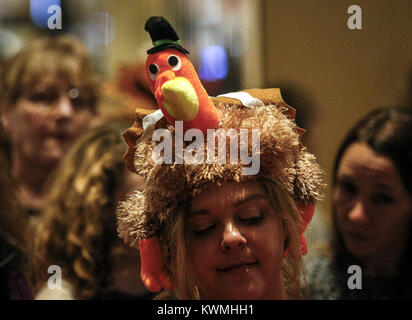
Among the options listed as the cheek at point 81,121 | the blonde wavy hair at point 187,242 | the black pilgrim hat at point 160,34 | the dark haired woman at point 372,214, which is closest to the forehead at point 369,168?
the dark haired woman at point 372,214

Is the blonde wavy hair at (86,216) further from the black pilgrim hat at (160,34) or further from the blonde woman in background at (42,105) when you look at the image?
the black pilgrim hat at (160,34)

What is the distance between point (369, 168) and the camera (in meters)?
1.04

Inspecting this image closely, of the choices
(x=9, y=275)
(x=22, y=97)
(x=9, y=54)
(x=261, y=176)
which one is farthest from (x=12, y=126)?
(x=261, y=176)

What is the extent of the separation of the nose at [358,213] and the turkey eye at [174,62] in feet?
1.57

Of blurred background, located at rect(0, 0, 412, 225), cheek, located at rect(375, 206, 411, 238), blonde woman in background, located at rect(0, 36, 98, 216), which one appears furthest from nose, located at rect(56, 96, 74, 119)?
cheek, located at rect(375, 206, 411, 238)

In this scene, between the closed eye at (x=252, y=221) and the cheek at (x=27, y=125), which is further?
the cheek at (x=27, y=125)

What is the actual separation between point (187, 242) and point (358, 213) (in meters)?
0.39

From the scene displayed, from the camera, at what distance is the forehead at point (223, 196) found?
791mm

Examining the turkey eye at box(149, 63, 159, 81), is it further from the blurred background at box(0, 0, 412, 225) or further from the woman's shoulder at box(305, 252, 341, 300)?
the woman's shoulder at box(305, 252, 341, 300)

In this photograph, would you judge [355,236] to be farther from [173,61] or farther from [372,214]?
[173,61]

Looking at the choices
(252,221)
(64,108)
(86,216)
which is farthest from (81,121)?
(252,221)

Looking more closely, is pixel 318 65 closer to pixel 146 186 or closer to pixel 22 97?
pixel 146 186

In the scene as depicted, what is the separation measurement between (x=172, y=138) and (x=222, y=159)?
81 mm

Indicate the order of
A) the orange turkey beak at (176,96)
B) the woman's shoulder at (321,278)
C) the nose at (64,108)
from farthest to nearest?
the nose at (64,108), the woman's shoulder at (321,278), the orange turkey beak at (176,96)
